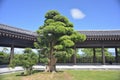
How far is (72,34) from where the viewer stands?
38.1 ft

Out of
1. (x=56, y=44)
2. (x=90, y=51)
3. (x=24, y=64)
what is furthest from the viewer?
(x=90, y=51)

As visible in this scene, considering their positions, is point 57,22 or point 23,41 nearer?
point 57,22

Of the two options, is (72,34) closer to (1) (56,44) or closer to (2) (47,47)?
(1) (56,44)

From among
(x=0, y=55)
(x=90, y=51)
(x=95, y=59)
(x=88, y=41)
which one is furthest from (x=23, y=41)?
(x=90, y=51)

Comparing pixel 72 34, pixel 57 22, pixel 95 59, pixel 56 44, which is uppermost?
pixel 57 22

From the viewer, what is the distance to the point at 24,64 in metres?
9.97

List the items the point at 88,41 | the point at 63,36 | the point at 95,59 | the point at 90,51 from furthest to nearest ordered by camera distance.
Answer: the point at 90,51 → the point at 95,59 → the point at 88,41 → the point at 63,36

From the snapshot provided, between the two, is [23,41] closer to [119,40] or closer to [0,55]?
[0,55]

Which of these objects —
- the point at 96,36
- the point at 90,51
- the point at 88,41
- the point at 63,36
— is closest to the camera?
the point at 63,36

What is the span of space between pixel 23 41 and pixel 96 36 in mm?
7079

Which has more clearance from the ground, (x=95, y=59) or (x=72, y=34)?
(x=72, y=34)

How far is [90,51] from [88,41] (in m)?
11.1

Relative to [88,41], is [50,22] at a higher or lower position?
higher

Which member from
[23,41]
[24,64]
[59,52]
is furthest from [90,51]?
[24,64]
